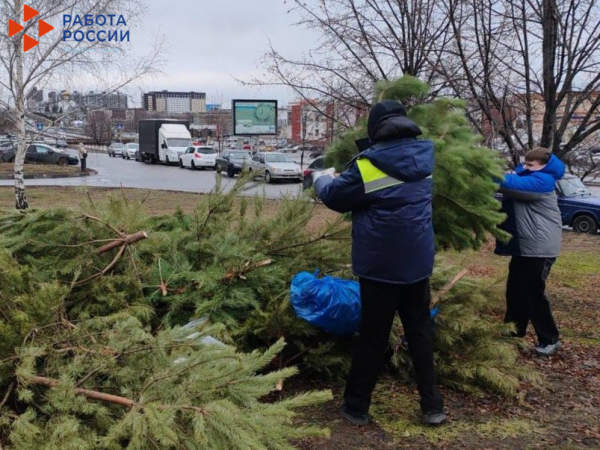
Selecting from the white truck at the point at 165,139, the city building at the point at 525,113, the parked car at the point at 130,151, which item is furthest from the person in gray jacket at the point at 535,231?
the parked car at the point at 130,151

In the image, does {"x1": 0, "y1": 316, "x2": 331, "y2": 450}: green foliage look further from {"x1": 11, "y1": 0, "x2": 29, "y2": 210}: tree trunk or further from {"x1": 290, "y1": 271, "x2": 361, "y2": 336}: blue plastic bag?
{"x1": 11, "y1": 0, "x2": 29, "y2": 210}: tree trunk

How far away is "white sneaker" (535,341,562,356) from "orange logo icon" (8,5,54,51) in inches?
477

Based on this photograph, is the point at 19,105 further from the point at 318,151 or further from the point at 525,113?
the point at 525,113

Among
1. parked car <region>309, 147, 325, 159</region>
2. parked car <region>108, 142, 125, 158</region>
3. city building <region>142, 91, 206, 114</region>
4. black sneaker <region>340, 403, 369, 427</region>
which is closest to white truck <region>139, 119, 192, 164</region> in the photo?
parked car <region>108, 142, 125, 158</region>

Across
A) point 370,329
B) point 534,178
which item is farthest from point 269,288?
point 534,178

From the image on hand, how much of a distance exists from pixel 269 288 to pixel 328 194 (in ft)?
3.40

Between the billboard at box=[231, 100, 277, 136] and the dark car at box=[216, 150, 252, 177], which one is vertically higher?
the billboard at box=[231, 100, 277, 136]

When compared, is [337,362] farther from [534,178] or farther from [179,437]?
[534,178]

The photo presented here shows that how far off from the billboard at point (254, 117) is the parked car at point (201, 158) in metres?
4.02

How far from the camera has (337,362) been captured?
3.54 meters

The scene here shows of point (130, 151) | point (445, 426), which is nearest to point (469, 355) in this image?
point (445, 426)

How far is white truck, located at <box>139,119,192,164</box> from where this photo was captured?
132 feet

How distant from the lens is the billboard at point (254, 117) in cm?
3106

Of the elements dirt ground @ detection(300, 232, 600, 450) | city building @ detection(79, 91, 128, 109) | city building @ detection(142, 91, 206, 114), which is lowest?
dirt ground @ detection(300, 232, 600, 450)
